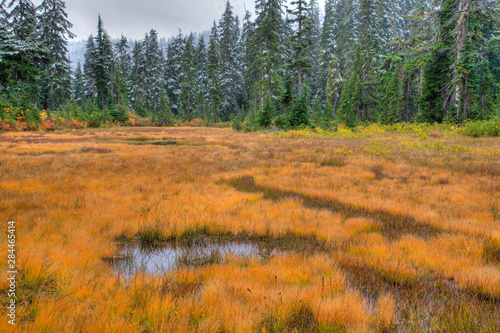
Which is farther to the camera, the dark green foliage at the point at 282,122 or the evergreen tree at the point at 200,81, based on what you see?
the evergreen tree at the point at 200,81

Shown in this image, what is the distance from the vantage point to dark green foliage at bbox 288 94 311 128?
27594 millimetres

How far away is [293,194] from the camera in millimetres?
7289

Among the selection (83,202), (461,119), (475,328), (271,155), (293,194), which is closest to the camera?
(475,328)

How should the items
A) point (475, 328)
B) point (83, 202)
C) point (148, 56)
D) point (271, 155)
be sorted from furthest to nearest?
point (148, 56) → point (271, 155) → point (83, 202) → point (475, 328)

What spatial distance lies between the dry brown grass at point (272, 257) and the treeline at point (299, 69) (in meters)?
21.6

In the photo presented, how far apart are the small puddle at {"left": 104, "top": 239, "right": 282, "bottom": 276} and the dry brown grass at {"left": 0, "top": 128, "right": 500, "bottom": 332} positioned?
0.73 feet

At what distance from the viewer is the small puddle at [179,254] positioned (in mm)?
3428

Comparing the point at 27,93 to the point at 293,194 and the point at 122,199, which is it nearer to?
the point at 122,199

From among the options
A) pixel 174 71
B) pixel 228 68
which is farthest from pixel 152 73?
pixel 228 68

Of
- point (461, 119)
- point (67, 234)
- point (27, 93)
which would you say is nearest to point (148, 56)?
point (27, 93)

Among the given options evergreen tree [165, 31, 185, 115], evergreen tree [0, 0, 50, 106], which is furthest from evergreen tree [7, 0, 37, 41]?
evergreen tree [165, 31, 185, 115]

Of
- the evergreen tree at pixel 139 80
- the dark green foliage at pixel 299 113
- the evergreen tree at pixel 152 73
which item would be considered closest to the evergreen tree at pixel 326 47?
the dark green foliage at pixel 299 113

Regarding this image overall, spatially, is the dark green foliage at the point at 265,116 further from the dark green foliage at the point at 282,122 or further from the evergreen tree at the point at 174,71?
the evergreen tree at the point at 174,71

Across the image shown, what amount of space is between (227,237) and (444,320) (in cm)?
329
